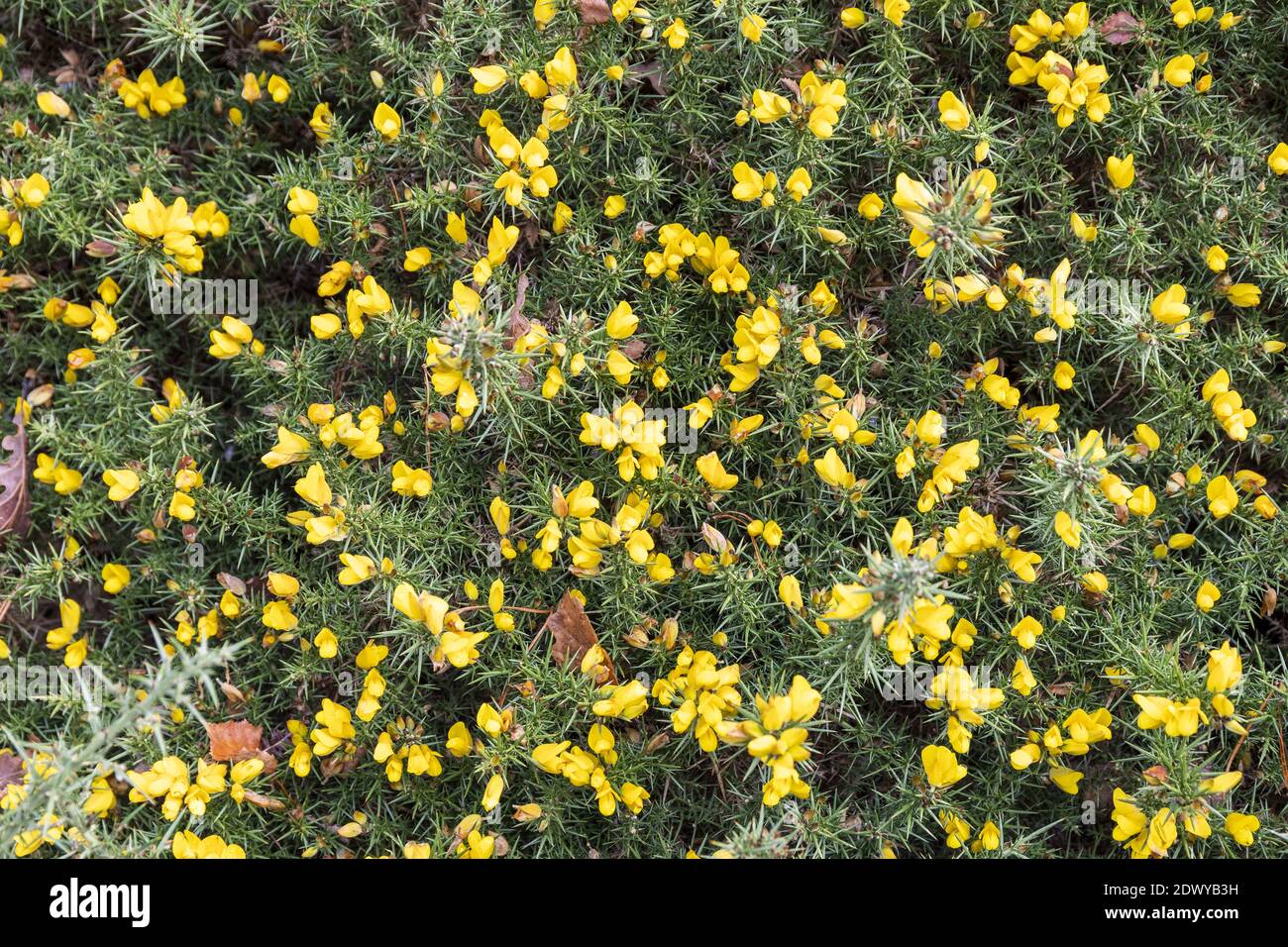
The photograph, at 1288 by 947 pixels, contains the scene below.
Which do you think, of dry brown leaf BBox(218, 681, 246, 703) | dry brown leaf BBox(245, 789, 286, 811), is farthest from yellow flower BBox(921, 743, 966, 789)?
dry brown leaf BBox(218, 681, 246, 703)

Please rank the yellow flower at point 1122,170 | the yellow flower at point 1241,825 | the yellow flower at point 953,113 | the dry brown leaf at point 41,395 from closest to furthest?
the yellow flower at point 1241,825
the yellow flower at point 953,113
the yellow flower at point 1122,170
the dry brown leaf at point 41,395

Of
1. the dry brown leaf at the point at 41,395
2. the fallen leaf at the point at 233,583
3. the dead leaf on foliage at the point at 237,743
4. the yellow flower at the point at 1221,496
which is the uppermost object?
the dry brown leaf at the point at 41,395

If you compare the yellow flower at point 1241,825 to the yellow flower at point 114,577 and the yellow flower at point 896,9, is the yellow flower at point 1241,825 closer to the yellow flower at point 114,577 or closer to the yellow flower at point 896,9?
the yellow flower at point 896,9

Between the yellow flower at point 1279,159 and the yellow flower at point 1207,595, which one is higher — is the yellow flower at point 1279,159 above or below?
above

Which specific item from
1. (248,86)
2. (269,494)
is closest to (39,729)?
(269,494)

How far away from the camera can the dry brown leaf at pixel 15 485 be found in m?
2.81

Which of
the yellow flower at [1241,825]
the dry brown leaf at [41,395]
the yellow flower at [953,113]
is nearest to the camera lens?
the yellow flower at [1241,825]

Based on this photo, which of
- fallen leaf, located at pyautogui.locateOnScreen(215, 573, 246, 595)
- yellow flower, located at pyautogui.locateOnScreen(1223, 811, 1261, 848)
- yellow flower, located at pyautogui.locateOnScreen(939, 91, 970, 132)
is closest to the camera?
yellow flower, located at pyautogui.locateOnScreen(1223, 811, 1261, 848)

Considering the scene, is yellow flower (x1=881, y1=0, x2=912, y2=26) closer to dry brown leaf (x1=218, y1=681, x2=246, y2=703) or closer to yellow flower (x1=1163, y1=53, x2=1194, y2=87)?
yellow flower (x1=1163, y1=53, x2=1194, y2=87)

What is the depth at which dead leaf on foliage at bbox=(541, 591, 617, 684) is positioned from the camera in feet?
8.29

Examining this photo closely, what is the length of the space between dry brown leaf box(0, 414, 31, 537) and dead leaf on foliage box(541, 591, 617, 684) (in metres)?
1.61

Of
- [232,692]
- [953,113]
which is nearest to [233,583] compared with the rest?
[232,692]

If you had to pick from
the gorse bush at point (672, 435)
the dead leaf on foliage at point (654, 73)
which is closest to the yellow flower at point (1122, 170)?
the gorse bush at point (672, 435)

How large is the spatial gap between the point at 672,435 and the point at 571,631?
590 mm
